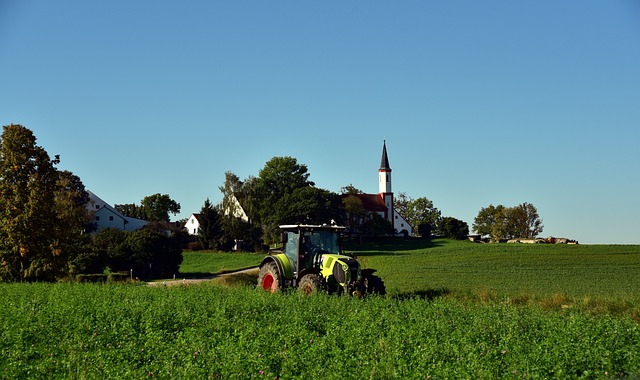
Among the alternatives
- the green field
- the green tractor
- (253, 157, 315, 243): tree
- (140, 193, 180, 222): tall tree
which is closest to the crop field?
the green tractor

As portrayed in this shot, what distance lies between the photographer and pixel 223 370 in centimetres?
983

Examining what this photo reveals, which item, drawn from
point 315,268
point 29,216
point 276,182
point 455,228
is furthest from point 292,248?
point 455,228

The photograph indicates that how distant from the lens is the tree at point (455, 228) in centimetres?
9362

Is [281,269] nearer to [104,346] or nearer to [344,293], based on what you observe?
[344,293]

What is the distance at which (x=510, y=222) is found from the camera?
395 ft

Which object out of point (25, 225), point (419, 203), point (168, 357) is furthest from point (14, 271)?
point (419, 203)

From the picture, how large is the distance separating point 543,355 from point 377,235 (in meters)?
79.1

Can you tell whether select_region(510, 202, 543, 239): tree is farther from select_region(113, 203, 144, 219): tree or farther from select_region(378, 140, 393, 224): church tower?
select_region(113, 203, 144, 219): tree

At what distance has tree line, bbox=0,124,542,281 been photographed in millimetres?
33281

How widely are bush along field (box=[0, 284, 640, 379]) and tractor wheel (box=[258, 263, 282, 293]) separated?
4107 mm

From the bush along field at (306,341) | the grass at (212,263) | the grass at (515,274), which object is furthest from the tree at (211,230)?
the bush along field at (306,341)

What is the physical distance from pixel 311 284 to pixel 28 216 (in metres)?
18.9

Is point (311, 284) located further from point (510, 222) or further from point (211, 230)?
point (510, 222)

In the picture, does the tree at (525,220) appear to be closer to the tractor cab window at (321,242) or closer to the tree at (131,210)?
the tree at (131,210)
